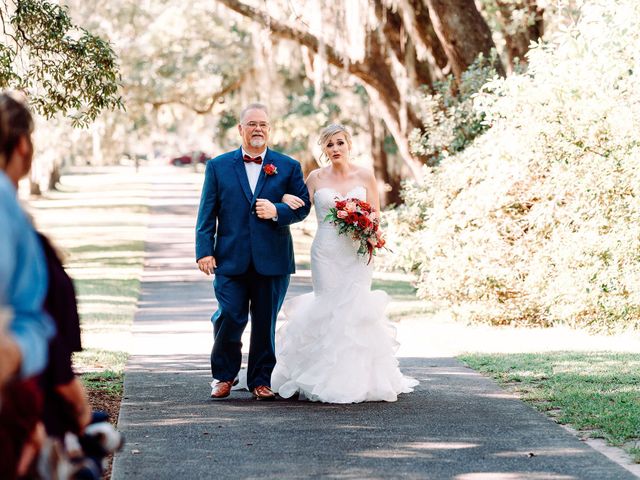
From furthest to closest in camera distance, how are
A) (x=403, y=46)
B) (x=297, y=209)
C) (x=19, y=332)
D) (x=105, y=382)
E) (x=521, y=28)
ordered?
(x=521, y=28), (x=403, y=46), (x=105, y=382), (x=297, y=209), (x=19, y=332)

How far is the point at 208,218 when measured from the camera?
8.68m

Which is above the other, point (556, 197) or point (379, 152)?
point (379, 152)

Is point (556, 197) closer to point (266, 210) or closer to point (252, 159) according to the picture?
point (252, 159)

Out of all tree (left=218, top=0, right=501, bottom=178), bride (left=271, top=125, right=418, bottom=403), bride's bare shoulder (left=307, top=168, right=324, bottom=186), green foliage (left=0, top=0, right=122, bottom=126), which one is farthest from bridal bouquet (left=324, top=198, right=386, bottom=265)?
tree (left=218, top=0, right=501, bottom=178)

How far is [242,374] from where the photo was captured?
9344 millimetres

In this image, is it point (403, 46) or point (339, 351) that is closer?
point (339, 351)

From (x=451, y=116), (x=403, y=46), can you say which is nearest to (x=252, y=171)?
(x=451, y=116)

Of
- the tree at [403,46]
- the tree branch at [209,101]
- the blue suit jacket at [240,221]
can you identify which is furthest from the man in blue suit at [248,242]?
the tree branch at [209,101]

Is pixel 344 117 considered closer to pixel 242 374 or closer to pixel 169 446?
pixel 242 374

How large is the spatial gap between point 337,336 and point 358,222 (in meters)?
0.94

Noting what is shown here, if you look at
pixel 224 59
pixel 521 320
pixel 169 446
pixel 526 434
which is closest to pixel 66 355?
pixel 169 446

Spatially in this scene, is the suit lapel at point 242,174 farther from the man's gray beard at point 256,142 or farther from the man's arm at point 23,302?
the man's arm at point 23,302

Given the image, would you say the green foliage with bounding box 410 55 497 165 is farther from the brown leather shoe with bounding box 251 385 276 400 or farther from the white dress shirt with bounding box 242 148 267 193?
the brown leather shoe with bounding box 251 385 276 400

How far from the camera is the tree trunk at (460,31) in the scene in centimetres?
1853
